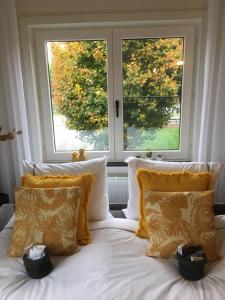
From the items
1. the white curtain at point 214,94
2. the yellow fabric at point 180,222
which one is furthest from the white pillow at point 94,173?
the white curtain at point 214,94

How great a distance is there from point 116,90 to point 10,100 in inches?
35.3

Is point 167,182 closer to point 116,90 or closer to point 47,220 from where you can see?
point 47,220

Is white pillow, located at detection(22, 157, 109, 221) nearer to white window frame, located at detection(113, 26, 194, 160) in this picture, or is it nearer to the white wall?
white window frame, located at detection(113, 26, 194, 160)

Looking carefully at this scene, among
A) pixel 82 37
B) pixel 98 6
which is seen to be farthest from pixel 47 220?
pixel 98 6

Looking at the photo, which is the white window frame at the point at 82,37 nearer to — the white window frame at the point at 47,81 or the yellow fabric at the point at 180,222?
the white window frame at the point at 47,81

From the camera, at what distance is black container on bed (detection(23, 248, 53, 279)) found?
1275mm

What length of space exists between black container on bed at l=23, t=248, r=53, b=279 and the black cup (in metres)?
0.67

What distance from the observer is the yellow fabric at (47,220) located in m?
1.43

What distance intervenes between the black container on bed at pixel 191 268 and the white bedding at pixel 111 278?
0.03 meters

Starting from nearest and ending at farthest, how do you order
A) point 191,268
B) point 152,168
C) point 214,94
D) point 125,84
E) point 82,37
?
point 191,268 < point 152,168 < point 214,94 < point 82,37 < point 125,84

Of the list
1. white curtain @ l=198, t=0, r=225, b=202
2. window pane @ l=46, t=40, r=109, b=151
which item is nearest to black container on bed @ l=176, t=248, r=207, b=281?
white curtain @ l=198, t=0, r=225, b=202

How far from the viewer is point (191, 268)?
1.25 metres

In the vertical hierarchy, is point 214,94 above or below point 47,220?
above

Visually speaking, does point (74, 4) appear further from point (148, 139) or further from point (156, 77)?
point (148, 139)
